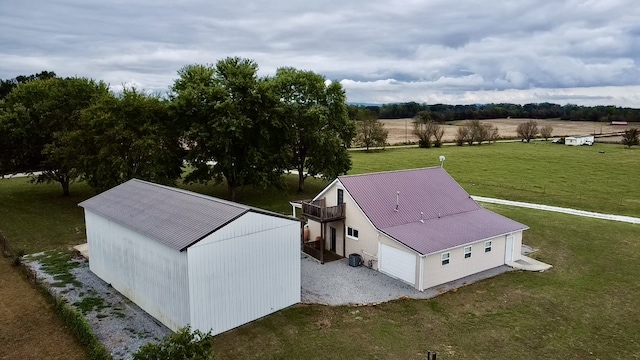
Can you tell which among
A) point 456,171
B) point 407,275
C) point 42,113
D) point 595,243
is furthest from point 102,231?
point 456,171

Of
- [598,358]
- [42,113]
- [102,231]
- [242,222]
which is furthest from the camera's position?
[42,113]

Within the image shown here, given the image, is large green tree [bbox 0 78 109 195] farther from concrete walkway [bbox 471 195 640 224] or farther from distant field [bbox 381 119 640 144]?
distant field [bbox 381 119 640 144]

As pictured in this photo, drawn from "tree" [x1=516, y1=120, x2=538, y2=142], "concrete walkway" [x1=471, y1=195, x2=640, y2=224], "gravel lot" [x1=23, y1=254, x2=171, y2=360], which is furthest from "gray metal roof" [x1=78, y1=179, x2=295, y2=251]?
"tree" [x1=516, y1=120, x2=538, y2=142]

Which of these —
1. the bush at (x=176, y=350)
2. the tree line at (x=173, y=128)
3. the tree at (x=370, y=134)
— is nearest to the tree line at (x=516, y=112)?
the tree at (x=370, y=134)

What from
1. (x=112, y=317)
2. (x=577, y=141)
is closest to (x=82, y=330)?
(x=112, y=317)

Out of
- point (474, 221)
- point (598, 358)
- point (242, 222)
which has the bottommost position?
point (598, 358)

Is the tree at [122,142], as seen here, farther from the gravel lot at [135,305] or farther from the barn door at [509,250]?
the barn door at [509,250]

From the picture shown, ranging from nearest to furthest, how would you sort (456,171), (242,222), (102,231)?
(242,222)
(102,231)
(456,171)

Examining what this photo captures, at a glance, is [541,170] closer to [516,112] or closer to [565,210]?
[565,210]

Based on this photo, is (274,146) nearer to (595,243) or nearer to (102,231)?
(102,231)
